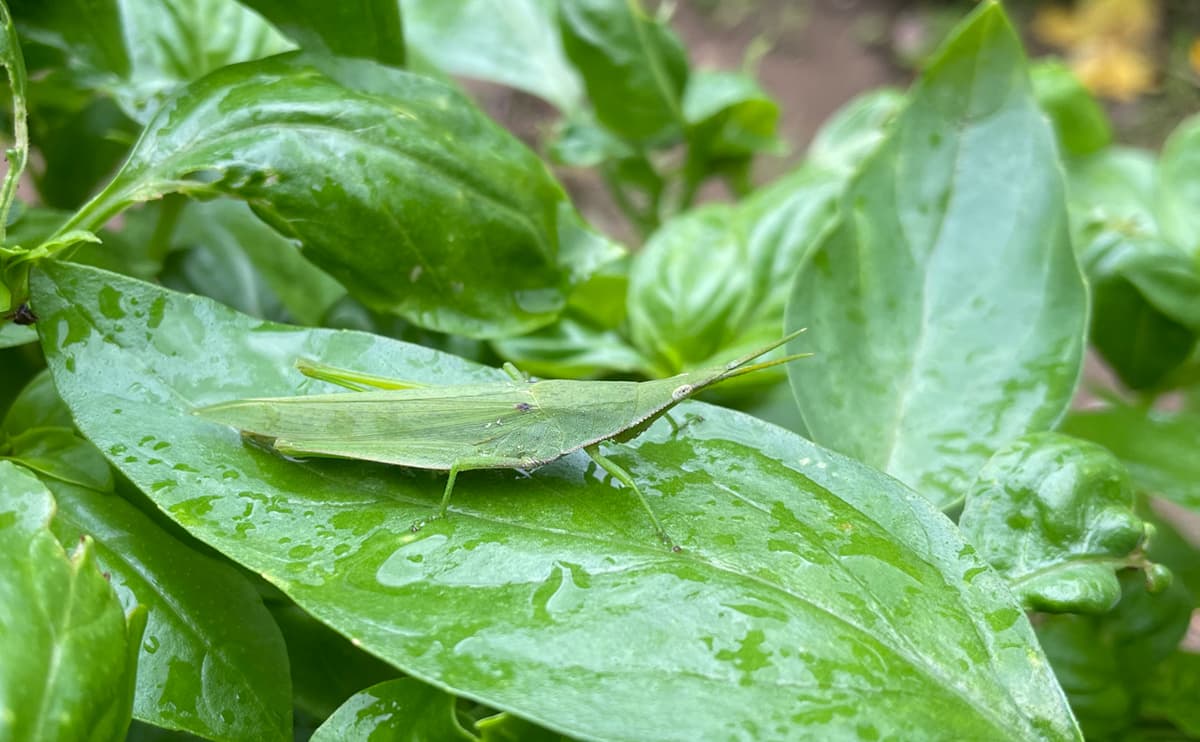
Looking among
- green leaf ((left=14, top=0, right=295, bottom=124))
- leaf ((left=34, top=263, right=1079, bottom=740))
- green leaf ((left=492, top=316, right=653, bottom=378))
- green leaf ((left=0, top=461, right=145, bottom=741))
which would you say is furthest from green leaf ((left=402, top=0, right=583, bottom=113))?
green leaf ((left=0, top=461, right=145, bottom=741))

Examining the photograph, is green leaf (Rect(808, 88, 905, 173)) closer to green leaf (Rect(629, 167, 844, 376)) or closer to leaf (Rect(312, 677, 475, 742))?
green leaf (Rect(629, 167, 844, 376))

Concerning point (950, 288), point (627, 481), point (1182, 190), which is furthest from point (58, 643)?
point (1182, 190)

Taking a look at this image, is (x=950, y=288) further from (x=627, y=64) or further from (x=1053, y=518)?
(x=627, y=64)

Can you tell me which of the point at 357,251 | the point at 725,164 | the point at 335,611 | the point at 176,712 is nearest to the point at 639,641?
the point at 335,611

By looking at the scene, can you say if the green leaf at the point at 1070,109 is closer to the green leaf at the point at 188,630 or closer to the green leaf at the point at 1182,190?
the green leaf at the point at 1182,190

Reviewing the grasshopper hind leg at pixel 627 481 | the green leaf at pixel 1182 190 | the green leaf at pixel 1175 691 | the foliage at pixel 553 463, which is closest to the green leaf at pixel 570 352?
the foliage at pixel 553 463

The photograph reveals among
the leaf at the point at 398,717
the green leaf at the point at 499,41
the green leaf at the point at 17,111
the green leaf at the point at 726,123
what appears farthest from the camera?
the green leaf at the point at 499,41
